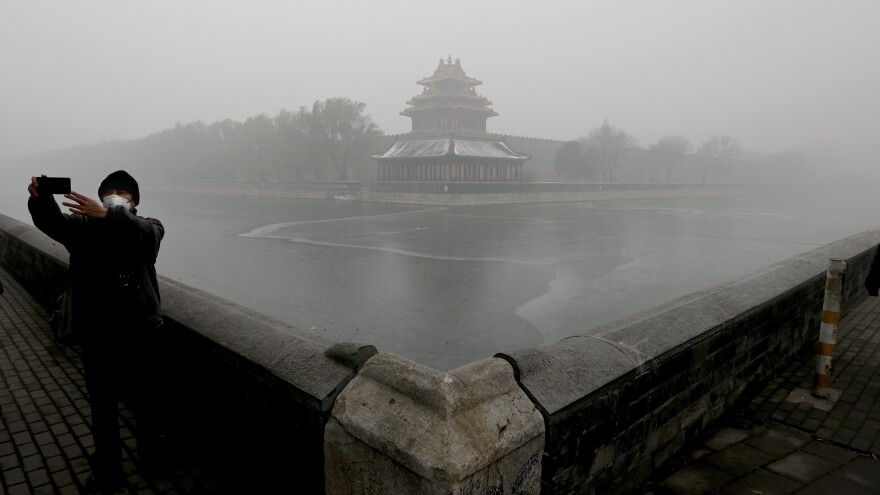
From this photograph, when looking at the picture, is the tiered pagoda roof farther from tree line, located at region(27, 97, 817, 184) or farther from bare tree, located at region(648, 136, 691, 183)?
bare tree, located at region(648, 136, 691, 183)

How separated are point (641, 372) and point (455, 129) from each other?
5785cm

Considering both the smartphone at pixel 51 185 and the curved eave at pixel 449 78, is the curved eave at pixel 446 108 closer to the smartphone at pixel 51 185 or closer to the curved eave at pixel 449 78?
the curved eave at pixel 449 78

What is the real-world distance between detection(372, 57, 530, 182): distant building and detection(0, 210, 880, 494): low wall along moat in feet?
142

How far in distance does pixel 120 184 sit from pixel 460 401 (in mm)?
2144

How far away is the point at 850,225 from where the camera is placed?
89.6ft

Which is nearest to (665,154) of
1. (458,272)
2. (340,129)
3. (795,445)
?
(340,129)

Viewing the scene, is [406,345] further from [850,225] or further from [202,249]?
[850,225]

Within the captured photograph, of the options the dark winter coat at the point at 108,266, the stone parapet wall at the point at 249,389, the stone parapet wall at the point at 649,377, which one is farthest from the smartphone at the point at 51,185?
the stone parapet wall at the point at 649,377

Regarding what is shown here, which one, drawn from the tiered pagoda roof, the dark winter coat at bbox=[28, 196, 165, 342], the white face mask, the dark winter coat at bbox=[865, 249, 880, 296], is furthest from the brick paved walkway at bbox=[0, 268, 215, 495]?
the tiered pagoda roof

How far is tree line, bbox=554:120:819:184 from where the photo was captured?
59.0 metres

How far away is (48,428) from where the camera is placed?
3391mm

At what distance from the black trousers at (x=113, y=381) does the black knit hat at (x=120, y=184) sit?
2.25ft

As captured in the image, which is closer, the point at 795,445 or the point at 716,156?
the point at 795,445

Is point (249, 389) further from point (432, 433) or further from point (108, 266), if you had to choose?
point (432, 433)
